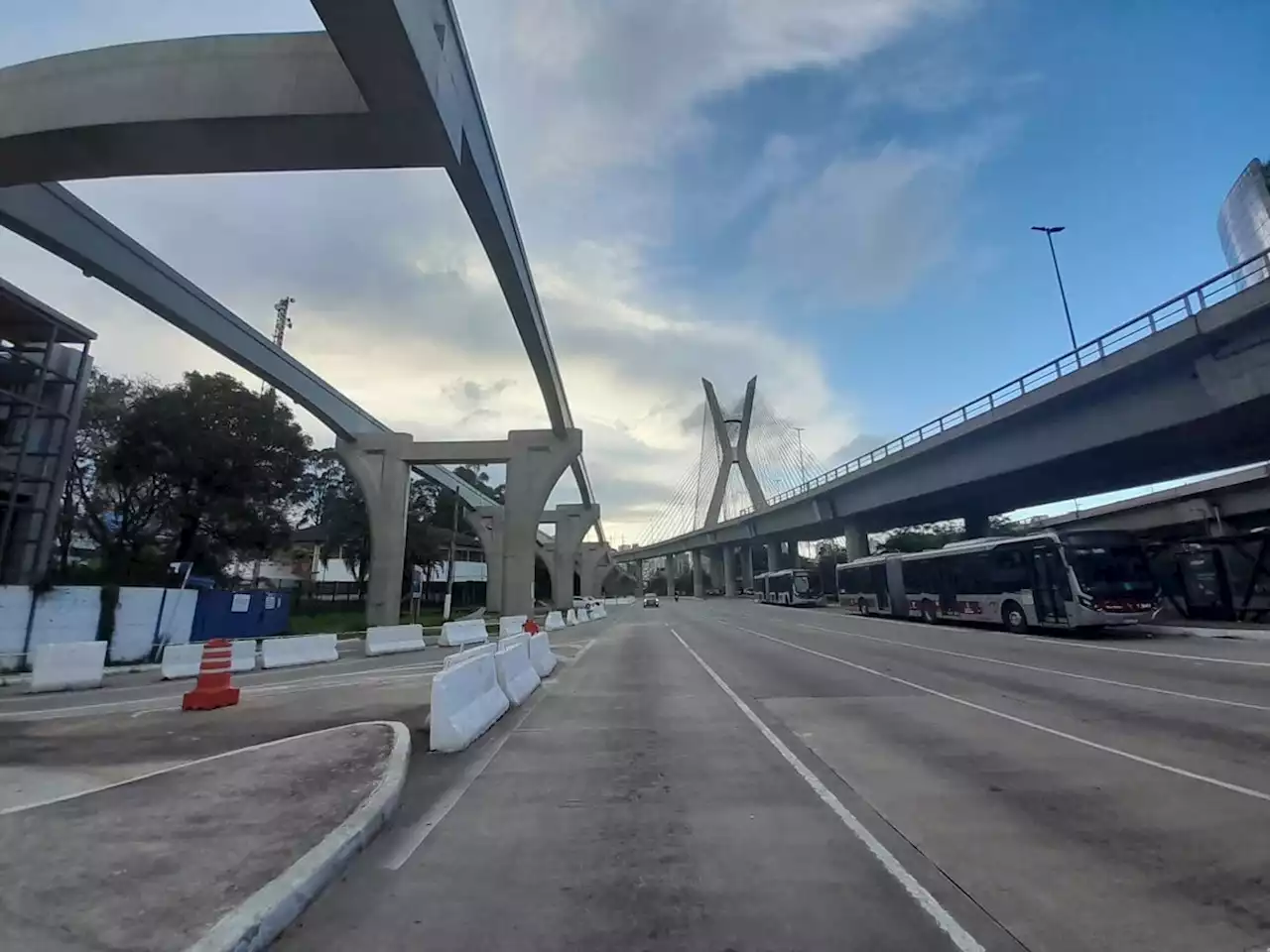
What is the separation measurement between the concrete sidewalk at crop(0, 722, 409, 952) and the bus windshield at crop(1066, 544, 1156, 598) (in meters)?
21.7

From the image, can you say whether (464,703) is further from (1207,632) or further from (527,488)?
(527,488)

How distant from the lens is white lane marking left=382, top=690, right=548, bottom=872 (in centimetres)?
482

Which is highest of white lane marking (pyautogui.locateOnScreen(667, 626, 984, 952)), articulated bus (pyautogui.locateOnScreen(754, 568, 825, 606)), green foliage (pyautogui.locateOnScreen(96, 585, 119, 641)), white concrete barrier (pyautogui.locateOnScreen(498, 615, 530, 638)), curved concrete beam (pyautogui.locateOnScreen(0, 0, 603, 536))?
curved concrete beam (pyautogui.locateOnScreen(0, 0, 603, 536))

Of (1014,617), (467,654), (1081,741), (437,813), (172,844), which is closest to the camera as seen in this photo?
(172,844)

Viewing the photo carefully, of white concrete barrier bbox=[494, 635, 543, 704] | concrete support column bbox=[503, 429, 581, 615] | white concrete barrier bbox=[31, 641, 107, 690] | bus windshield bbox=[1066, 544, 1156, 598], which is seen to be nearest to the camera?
white concrete barrier bbox=[494, 635, 543, 704]

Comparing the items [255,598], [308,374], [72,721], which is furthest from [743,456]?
[72,721]

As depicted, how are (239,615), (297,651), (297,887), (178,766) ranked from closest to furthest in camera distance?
1. (297,887)
2. (178,766)
3. (297,651)
4. (239,615)

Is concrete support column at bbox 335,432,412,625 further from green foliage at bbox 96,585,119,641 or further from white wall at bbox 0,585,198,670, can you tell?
green foliage at bbox 96,585,119,641

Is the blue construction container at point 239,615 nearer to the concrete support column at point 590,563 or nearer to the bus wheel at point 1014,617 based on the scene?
the bus wheel at point 1014,617

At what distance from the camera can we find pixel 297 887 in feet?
12.9

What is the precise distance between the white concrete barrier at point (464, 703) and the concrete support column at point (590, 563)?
92.7 metres

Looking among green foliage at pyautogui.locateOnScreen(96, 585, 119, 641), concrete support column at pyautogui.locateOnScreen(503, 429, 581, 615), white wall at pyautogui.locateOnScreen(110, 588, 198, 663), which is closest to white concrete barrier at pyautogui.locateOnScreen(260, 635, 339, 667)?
white wall at pyautogui.locateOnScreen(110, 588, 198, 663)

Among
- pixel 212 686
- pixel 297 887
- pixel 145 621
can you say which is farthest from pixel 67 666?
pixel 297 887

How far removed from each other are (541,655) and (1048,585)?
677 inches
